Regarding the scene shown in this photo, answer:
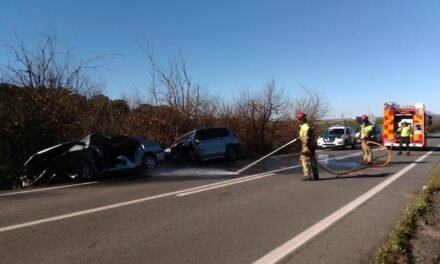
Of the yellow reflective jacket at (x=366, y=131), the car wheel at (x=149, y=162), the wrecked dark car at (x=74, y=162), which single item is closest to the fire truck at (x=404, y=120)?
the yellow reflective jacket at (x=366, y=131)

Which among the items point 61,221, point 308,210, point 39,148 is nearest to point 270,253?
point 308,210

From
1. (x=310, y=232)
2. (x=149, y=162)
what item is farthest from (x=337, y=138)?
(x=310, y=232)

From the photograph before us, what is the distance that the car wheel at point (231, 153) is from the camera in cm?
2118

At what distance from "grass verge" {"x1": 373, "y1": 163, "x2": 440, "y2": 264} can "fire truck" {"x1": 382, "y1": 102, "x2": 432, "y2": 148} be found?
20109 mm

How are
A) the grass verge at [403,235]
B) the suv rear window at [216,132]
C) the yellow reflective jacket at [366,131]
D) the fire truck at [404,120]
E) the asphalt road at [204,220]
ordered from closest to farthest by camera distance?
the grass verge at [403,235] → the asphalt road at [204,220] → the yellow reflective jacket at [366,131] → the suv rear window at [216,132] → the fire truck at [404,120]

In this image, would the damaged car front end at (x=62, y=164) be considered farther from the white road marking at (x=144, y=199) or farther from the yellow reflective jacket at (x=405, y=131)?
the yellow reflective jacket at (x=405, y=131)

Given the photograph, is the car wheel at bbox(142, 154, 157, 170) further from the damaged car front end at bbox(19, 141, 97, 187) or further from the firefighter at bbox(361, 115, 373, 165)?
the firefighter at bbox(361, 115, 373, 165)

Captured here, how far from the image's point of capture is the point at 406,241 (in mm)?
6531

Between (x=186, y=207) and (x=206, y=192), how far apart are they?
6.59 feet

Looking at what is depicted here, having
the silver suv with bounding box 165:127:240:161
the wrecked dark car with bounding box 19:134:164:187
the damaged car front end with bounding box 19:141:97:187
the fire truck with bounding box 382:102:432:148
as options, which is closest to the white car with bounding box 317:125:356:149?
the fire truck with bounding box 382:102:432:148

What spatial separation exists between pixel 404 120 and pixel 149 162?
1882 cm

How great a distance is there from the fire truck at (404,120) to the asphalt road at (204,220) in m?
16.8

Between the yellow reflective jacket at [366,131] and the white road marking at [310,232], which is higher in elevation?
the yellow reflective jacket at [366,131]

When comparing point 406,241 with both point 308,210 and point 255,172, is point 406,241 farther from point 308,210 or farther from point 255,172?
point 255,172
